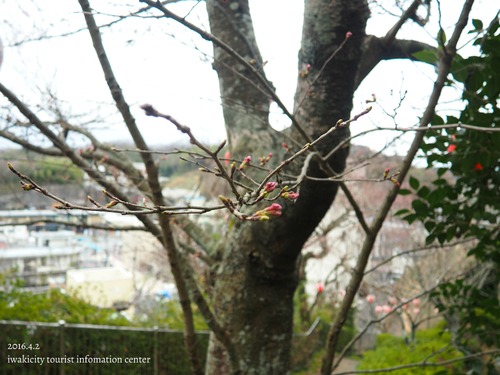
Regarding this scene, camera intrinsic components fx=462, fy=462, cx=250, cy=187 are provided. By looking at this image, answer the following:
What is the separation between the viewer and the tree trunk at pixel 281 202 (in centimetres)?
200

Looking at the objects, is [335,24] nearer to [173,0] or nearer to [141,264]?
[173,0]

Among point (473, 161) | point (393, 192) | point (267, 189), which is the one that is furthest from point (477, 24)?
point (267, 189)

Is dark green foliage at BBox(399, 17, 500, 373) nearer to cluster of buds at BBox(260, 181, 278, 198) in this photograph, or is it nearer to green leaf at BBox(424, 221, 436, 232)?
green leaf at BBox(424, 221, 436, 232)

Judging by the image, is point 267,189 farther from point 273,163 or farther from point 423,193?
point 423,193

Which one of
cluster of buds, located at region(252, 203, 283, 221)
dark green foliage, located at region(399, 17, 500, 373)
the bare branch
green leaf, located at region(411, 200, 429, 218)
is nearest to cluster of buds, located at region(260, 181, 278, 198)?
cluster of buds, located at region(252, 203, 283, 221)

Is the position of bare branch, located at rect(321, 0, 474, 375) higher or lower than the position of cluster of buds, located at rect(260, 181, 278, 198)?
higher

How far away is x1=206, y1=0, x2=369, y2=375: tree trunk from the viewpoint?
1996 mm

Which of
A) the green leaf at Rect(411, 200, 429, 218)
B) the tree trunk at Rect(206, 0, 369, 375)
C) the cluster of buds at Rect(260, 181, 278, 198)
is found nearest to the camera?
the cluster of buds at Rect(260, 181, 278, 198)

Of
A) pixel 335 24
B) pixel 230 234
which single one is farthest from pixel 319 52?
pixel 230 234

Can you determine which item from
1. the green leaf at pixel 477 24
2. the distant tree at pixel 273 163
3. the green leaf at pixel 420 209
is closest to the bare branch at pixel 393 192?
the distant tree at pixel 273 163

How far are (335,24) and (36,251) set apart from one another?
27.9 ft

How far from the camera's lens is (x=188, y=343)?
2.12 metres

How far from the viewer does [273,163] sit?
7.71ft

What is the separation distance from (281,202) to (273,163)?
0.32 m
